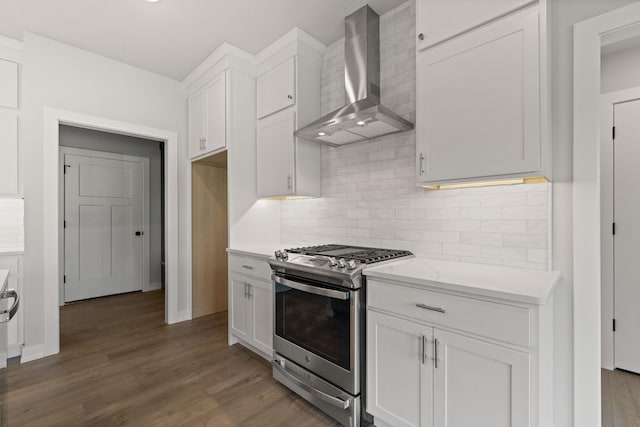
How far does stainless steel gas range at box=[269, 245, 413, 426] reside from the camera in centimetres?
177

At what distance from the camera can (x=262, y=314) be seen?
100 inches

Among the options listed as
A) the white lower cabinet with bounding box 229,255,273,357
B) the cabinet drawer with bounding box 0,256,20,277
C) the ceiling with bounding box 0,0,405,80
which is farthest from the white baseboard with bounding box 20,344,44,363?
the ceiling with bounding box 0,0,405,80

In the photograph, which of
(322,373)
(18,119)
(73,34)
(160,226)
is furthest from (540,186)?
(160,226)

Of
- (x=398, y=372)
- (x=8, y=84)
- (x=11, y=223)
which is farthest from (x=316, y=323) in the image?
(x=8, y=84)

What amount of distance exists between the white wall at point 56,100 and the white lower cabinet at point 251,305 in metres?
1.67

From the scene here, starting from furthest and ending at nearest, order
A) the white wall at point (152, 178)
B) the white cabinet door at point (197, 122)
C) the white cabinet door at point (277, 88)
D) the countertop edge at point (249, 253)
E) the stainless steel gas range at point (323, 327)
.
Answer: the white wall at point (152, 178) → the white cabinet door at point (197, 122) → the white cabinet door at point (277, 88) → the countertop edge at point (249, 253) → the stainless steel gas range at point (323, 327)

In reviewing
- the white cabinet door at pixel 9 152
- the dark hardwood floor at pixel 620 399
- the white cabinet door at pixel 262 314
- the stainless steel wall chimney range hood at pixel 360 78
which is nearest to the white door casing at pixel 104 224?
the white cabinet door at pixel 9 152

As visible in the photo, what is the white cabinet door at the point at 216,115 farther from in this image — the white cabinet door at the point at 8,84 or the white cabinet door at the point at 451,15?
the white cabinet door at the point at 451,15

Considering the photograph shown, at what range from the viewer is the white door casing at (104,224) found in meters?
4.35

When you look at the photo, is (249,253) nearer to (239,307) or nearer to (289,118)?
(239,307)

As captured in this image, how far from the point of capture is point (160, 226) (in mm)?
5211

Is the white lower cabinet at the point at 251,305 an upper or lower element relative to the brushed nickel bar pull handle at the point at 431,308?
lower

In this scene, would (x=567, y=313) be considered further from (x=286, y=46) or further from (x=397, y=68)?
(x=286, y=46)

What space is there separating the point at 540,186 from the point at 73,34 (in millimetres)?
3854
